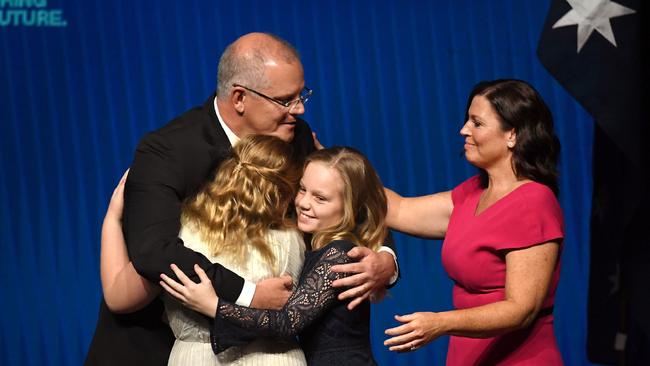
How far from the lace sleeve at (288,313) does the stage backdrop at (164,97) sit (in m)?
2.39

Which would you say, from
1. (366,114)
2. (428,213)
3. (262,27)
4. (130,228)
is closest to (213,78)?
(262,27)

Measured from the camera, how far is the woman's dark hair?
293cm

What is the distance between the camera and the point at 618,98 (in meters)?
3.48

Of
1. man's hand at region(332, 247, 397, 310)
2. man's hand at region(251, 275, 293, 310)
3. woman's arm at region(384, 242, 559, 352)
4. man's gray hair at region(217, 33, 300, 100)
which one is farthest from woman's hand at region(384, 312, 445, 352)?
man's gray hair at region(217, 33, 300, 100)

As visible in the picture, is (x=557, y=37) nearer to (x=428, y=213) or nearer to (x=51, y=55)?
(x=428, y=213)

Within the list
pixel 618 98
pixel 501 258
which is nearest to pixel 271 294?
pixel 501 258

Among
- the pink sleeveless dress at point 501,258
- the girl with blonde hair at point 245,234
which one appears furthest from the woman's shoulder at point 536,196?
the girl with blonde hair at point 245,234

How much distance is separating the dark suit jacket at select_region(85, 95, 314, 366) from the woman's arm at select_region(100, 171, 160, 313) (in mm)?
36

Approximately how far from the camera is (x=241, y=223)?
2652mm

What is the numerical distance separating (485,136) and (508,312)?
20.4 inches

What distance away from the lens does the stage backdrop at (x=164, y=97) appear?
16.2ft

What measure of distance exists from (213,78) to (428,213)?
1841mm

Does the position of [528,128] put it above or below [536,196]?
above

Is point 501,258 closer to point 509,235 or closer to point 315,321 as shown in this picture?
point 509,235
